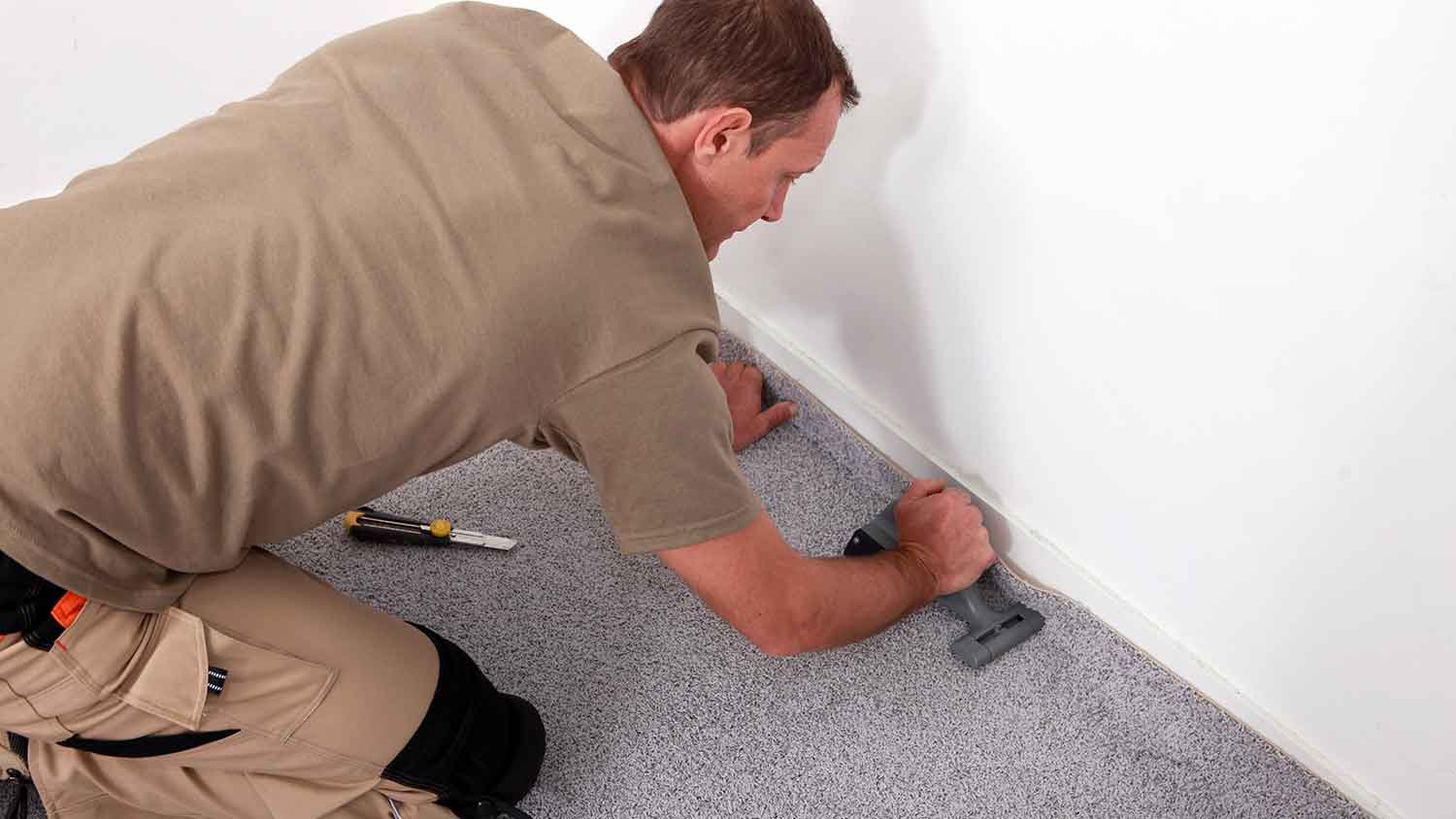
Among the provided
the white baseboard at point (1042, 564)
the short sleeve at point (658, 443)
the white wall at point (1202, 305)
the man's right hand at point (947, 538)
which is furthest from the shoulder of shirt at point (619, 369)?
the white baseboard at point (1042, 564)

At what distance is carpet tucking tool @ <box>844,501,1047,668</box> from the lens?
4.46 feet

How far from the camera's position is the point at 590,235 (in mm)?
925

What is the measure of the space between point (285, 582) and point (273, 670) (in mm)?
88

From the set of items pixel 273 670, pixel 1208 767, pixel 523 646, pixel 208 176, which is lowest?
pixel 1208 767

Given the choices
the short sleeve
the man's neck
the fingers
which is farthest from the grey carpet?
the man's neck

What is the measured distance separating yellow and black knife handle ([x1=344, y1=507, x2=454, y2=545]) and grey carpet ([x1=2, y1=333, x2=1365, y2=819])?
0.06ft

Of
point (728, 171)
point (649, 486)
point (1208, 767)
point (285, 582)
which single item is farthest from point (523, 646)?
point (1208, 767)

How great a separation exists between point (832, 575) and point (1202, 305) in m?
0.42

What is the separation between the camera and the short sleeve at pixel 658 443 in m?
0.95

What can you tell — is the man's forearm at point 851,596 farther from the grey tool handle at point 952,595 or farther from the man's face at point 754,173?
the man's face at point 754,173

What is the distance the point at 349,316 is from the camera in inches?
35.7

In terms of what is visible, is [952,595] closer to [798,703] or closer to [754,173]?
[798,703]

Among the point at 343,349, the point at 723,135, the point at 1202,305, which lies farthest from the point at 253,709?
the point at 1202,305

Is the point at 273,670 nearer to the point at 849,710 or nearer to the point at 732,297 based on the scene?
the point at 849,710
